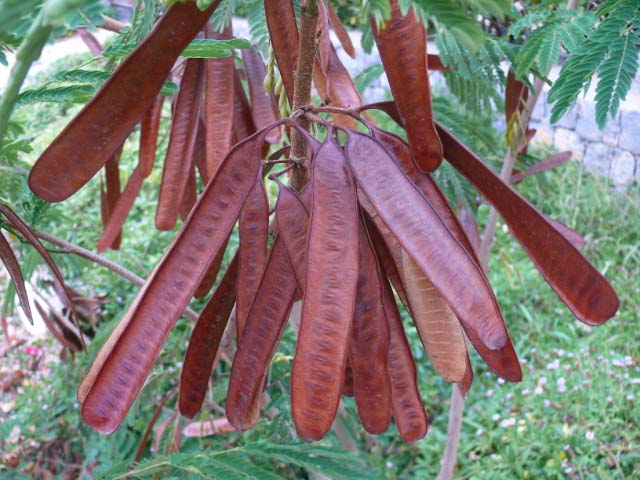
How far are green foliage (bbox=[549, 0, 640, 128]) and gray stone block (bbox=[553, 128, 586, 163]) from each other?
2.80 metres

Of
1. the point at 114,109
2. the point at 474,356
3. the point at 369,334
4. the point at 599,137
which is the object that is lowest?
the point at 474,356

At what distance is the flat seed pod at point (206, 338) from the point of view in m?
0.62

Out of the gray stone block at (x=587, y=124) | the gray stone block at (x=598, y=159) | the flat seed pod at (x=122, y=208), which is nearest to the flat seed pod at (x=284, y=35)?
the flat seed pod at (x=122, y=208)

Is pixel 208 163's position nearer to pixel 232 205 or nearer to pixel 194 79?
pixel 194 79

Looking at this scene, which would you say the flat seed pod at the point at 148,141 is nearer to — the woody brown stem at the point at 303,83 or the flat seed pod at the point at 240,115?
the flat seed pod at the point at 240,115

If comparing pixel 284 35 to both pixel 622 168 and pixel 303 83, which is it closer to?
pixel 303 83

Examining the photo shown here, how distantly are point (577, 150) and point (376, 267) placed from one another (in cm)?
316

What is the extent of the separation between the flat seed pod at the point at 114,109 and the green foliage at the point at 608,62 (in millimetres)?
420

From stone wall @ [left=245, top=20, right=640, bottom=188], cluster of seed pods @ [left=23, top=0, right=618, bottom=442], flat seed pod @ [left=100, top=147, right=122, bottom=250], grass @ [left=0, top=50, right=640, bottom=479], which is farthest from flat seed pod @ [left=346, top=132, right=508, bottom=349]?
stone wall @ [left=245, top=20, right=640, bottom=188]

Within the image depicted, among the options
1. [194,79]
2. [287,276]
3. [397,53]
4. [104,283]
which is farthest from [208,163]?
[104,283]

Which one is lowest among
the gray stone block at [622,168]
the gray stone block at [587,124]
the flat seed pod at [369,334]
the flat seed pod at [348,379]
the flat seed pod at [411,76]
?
the gray stone block at [622,168]

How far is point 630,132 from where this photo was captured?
320cm

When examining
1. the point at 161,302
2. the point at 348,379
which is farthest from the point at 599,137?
the point at 161,302

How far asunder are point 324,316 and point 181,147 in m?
0.36
